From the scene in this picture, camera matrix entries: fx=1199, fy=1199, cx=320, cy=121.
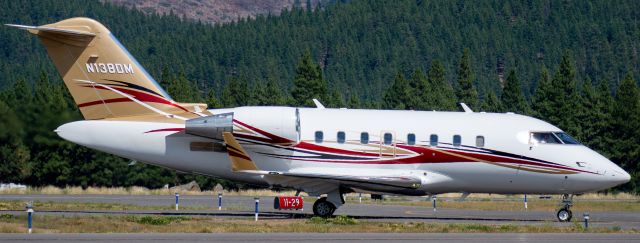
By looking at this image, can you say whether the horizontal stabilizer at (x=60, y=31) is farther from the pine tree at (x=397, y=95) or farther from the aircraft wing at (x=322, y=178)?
the pine tree at (x=397, y=95)

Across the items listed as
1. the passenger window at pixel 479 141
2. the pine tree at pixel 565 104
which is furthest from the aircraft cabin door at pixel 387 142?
the pine tree at pixel 565 104

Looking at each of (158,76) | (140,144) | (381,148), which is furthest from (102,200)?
(158,76)

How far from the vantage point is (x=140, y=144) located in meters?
39.8

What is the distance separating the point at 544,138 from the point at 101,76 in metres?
15.1

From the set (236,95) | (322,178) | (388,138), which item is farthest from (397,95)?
(322,178)

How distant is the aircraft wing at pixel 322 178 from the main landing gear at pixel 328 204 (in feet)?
0.91

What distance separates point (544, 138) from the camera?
41.0m

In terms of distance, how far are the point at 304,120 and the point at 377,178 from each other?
10.1 ft

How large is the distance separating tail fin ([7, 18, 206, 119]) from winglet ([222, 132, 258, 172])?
228cm

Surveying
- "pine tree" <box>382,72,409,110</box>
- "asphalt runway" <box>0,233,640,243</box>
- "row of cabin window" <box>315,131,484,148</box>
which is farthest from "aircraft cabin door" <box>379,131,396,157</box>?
"pine tree" <box>382,72,409,110</box>

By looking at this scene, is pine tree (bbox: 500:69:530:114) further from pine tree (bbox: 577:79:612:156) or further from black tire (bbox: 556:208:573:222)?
black tire (bbox: 556:208:573:222)

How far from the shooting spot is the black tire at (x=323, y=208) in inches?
1570

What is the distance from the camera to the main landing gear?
131ft

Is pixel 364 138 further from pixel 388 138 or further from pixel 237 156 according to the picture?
pixel 237 156
